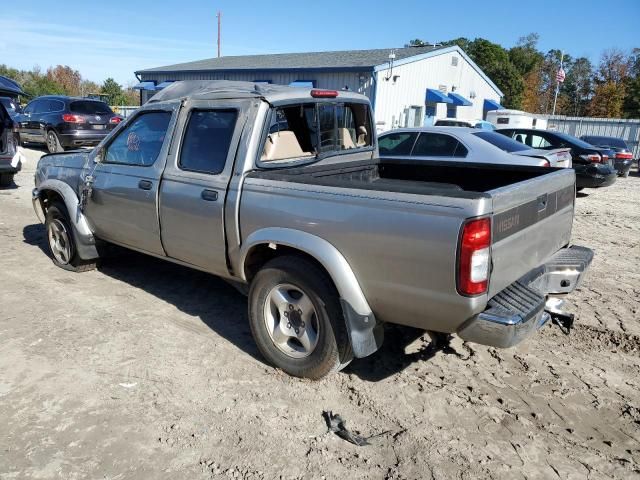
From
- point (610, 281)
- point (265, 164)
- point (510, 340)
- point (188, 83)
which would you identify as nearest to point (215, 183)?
point (265, 164)

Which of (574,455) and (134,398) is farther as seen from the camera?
(134,398)

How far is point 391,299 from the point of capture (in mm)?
3062

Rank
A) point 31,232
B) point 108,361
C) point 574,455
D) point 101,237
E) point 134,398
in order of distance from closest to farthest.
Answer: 1. point 574,455
2. point 134,398
3. point 108,361
4. point 101,237
5. point 31,232

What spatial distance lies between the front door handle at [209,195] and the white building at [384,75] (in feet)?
57.5

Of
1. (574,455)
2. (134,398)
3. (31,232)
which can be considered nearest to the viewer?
(574,455)

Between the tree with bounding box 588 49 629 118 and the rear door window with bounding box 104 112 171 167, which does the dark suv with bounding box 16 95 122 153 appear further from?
the tree with bounding box 588 49 629 118

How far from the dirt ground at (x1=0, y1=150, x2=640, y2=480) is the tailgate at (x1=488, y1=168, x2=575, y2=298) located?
2.79 ft

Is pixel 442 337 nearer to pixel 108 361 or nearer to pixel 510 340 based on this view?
pixel 510 340

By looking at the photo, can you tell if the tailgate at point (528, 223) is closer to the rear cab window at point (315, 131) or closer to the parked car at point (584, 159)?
the rear cab window at point (315, 131)

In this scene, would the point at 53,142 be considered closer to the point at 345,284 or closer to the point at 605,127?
the point at 345,284

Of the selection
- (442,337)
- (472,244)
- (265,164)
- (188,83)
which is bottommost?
(442,337)

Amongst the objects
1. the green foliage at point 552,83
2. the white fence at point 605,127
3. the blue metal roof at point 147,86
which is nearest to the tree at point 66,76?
the blue metal roof at point 147,86

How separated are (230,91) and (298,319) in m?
1.80

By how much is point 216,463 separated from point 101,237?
3090mm
